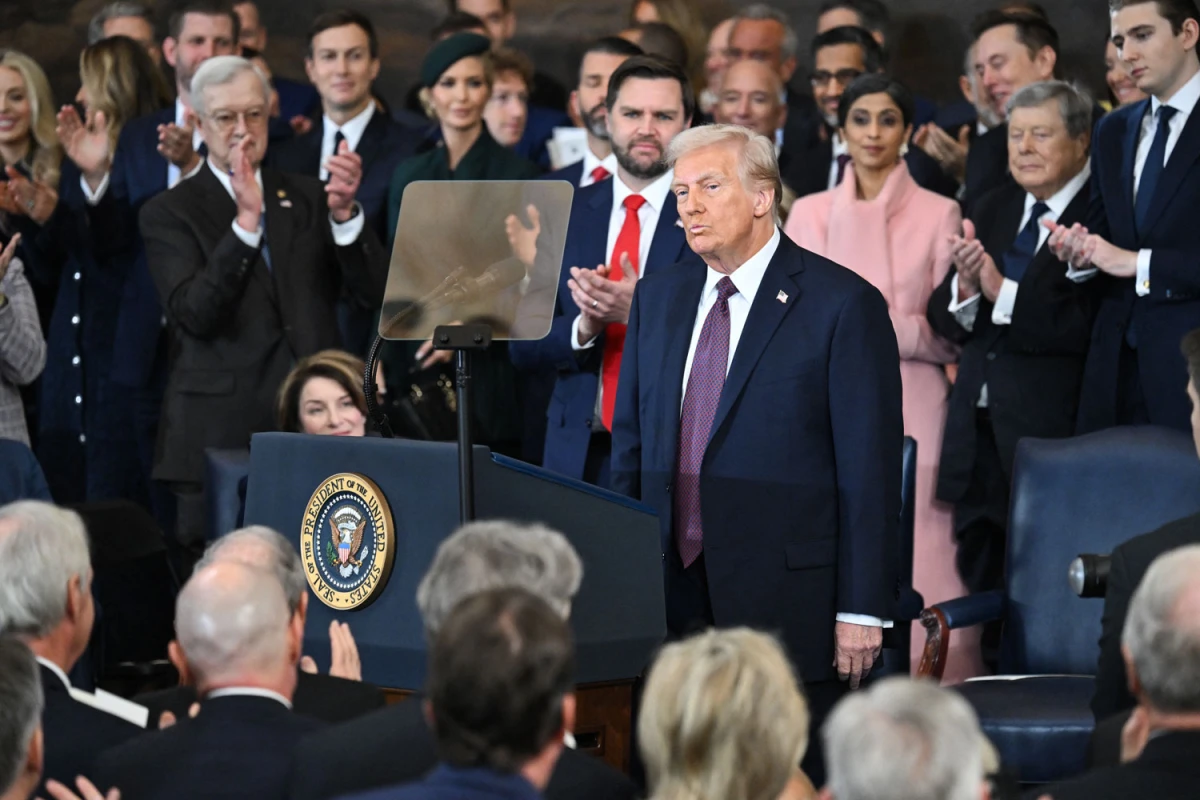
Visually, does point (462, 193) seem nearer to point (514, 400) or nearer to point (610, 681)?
point (610, 681)

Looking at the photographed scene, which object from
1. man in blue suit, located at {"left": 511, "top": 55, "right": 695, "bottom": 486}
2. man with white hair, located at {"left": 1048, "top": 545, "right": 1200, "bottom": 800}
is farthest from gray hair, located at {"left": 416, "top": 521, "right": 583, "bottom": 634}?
man in blue suit, located at {"left": 511, "top": 55, "right": 695, "bottom": 486}

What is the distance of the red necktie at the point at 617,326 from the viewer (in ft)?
15.6

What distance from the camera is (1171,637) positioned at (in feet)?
8.14

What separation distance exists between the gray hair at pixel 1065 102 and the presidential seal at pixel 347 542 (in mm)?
2629

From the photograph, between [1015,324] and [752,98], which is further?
[752,98]

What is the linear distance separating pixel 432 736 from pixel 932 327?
10.2 ft

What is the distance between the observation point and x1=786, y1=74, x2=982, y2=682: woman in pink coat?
535cm

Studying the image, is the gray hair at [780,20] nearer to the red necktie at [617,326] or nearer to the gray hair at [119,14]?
the gray hair at [119,14]

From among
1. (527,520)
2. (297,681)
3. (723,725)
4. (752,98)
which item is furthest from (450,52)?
(723,725)

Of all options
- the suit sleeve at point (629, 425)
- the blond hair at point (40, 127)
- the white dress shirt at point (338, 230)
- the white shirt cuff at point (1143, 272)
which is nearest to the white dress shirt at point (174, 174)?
the blond hair at point (40, 127)

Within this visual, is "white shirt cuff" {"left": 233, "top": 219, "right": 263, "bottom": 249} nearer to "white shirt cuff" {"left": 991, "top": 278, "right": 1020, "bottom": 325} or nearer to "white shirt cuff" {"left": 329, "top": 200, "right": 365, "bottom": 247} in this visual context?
"white shirt cuff" {"left": 329, "top": 200, "right": 365, "bottom": 247}

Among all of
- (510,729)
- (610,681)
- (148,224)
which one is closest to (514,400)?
(148,224)

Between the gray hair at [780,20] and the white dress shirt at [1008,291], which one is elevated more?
the gray hair at [780,20]

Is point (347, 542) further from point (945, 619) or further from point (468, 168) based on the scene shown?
point (468, 168)
